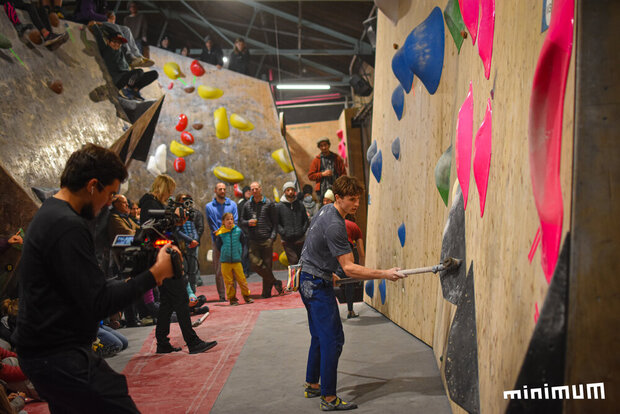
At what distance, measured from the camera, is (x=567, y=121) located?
164cm

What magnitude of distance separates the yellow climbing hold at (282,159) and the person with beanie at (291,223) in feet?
10.9

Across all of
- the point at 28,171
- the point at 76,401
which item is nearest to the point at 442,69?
the point at 76,401

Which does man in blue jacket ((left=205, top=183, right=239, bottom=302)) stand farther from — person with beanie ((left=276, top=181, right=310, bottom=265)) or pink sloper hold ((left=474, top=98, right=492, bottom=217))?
pink sloper hold ((left=474, top=98, right=492, bottom=217))

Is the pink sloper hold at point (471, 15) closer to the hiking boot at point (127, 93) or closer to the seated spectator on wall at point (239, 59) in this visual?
the hiking boot at point (127, 93)

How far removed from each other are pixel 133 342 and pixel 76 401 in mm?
4104

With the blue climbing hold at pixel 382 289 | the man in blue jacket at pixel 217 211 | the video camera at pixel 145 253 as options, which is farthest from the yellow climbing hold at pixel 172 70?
the video camera at pixel 145 253

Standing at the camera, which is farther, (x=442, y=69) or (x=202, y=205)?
Result: (x=202, y=205)

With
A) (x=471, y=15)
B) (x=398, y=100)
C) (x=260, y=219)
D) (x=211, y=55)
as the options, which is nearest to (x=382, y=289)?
(x=398, y=100)

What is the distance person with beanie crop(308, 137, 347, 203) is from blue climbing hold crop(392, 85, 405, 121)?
310 cm

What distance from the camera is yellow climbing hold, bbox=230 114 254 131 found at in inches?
471

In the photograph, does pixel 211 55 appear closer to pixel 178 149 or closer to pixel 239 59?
pixel 239 59

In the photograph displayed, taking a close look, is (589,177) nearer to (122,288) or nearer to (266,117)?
(122,288)

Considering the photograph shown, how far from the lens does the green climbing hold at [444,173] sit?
425 cm

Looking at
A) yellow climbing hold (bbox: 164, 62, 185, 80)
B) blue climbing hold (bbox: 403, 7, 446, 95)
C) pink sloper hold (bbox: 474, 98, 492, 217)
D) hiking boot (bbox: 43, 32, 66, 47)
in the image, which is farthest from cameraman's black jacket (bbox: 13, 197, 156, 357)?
yellow climbing hold (bbox: 164, 62, 185, 80)
